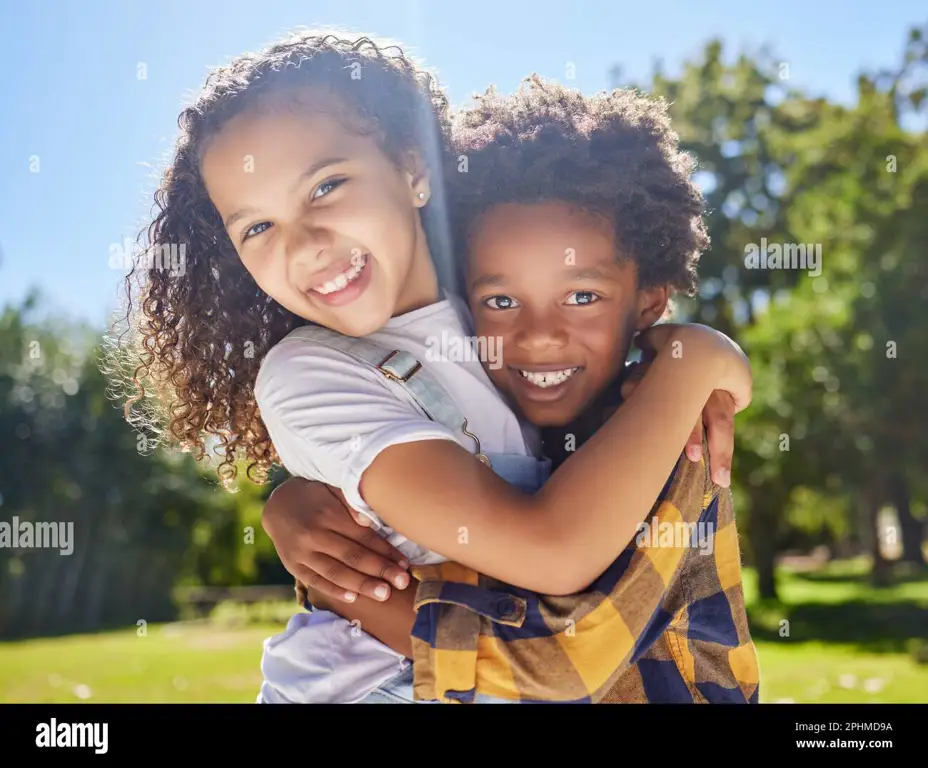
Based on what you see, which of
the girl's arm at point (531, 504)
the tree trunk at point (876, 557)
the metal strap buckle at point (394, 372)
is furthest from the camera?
the tree trunk at point (876, 557)

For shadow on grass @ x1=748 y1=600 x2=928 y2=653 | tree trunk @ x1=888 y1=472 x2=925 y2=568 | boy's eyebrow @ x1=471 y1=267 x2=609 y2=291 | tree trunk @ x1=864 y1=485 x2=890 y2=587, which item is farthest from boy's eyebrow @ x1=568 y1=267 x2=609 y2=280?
tree trunk @ x1=864 y1=485 x2=890 y2=587

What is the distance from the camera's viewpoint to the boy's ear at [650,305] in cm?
190

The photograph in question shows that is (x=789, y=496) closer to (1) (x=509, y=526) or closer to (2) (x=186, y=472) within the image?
(2) (x=186, y=472)

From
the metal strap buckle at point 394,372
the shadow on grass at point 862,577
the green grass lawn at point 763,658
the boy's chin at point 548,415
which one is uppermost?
the metal strap buckle at point 394,372

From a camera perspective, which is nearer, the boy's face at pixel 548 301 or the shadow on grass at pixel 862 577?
the boy's face at pixel 548 301

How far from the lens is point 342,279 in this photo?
1629mm

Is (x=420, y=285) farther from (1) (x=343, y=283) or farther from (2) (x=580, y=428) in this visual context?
(2) (x=580, y=428)

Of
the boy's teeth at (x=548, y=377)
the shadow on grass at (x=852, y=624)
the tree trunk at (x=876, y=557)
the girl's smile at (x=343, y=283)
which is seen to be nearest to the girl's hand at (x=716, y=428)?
the boy's teeth at (x=548, y=377)

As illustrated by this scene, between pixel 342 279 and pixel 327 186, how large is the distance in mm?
153

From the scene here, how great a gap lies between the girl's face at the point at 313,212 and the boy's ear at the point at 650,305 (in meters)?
0.48

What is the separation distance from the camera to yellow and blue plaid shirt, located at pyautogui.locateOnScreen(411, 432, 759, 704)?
149cm

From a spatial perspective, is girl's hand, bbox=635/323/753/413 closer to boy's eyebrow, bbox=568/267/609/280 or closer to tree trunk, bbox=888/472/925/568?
boy's eyebrow, bbox=568/267/609/280

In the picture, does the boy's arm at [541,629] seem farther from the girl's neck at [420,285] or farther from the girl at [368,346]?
the girl's neck at [420,285]
